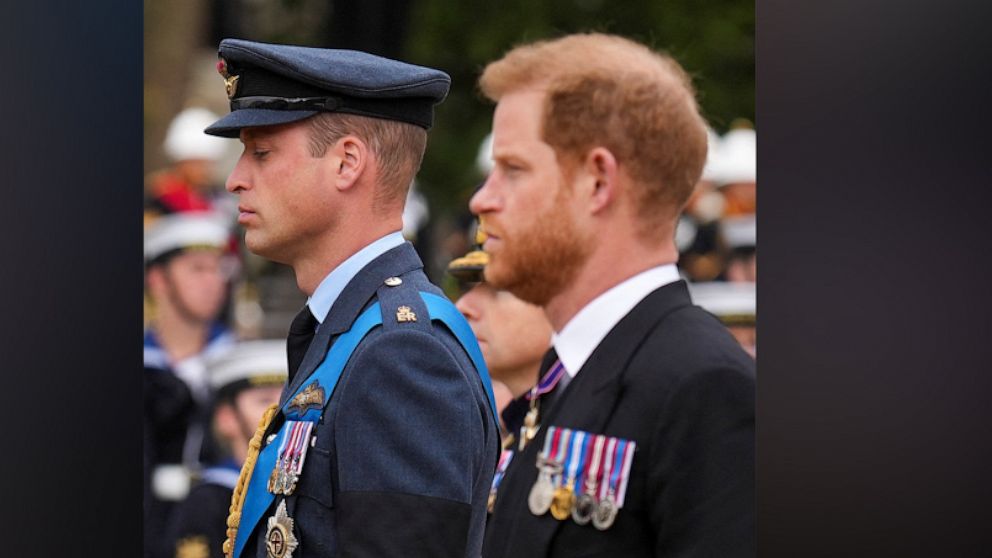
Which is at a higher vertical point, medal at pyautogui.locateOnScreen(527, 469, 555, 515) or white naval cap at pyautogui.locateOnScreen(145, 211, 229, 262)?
white naval cap at pyautogui.locateOnScreen(145, 211, 229, 262)

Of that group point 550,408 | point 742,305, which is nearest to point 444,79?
point 550,408

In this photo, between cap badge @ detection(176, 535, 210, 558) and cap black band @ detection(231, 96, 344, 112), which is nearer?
cap black band @ detection(231, 96, 344, 112)

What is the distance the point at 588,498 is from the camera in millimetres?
3736

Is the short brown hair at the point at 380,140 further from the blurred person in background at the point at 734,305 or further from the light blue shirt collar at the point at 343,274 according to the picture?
the blurred person in background at the point at 734,305

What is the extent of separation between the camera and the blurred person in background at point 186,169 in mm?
5156

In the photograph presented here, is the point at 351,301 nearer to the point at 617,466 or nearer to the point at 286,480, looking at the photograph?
the point at 286,480

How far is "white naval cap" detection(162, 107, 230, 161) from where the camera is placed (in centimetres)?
513

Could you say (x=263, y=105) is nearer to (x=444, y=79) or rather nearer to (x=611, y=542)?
(x=444, y=79)

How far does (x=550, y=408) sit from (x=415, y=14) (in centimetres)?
172

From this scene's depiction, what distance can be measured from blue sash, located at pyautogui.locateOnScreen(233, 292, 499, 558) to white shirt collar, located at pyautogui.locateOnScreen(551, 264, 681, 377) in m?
0.84

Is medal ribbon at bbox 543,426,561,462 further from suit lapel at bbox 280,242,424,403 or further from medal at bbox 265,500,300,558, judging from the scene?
medal at bbox 265,500,300,558


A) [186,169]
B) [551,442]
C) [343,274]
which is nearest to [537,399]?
[551,442]

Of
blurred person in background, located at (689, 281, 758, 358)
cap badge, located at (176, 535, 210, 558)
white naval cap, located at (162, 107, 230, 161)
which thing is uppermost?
white naval cap, located at (162, 107, 230, 161)

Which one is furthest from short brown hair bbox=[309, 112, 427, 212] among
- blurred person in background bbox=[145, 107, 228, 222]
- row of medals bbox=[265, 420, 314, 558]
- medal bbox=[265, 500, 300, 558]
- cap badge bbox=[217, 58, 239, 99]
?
blurred person in background bbox=[145, 107, 228, 222]
